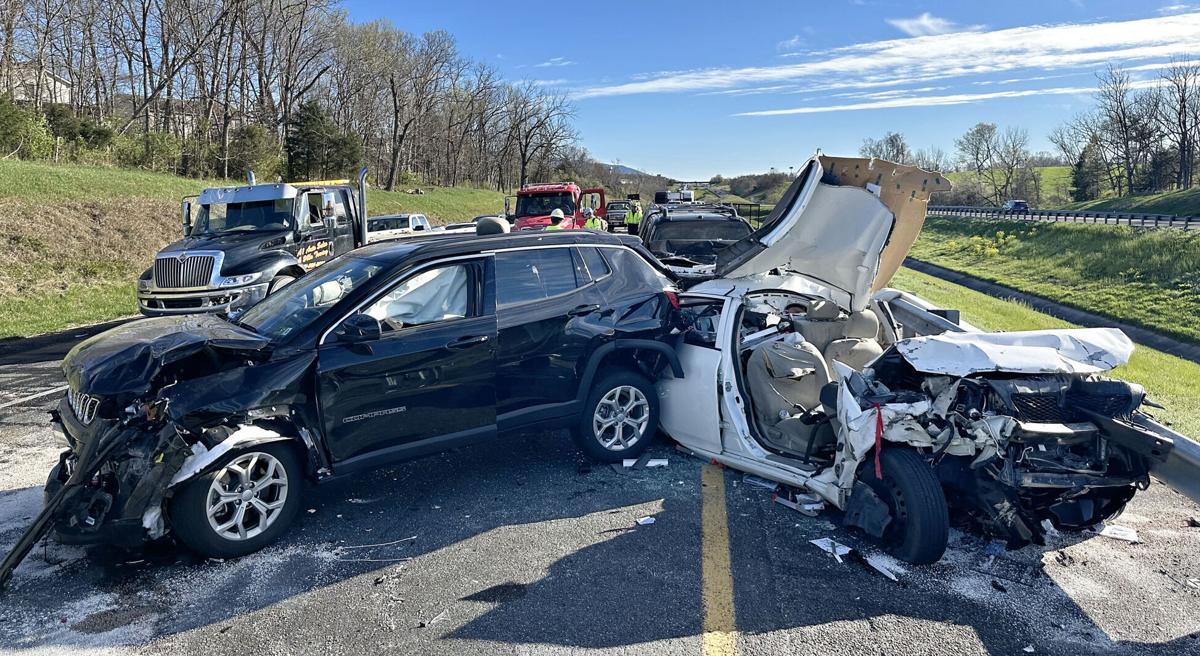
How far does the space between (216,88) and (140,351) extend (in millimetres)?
43860

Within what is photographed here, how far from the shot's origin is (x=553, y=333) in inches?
212

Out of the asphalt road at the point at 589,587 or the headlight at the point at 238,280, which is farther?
the headlight at the point at 238,280

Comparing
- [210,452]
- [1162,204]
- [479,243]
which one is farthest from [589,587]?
[1162,204]

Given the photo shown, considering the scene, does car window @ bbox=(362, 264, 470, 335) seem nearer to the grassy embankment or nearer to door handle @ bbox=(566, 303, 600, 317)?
door handle @ bbox=(566, 303, 600, 317)

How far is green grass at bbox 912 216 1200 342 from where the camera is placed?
2270 cm

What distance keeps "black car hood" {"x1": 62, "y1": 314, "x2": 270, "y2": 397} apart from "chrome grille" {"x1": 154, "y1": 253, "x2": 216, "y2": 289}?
678 centimetres

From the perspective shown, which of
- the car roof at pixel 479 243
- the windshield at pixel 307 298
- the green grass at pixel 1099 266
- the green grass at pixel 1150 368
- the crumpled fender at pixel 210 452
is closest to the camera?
the crumpled fender at pixel 210 452

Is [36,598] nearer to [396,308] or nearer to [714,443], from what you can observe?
[396,308]

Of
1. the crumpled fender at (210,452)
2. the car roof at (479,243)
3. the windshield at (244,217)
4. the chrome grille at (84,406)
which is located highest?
the windshield at (244,217)

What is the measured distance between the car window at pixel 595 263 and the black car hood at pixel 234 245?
24.6 feet

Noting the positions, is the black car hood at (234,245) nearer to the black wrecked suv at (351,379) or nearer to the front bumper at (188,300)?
the front bumper at (188,300)

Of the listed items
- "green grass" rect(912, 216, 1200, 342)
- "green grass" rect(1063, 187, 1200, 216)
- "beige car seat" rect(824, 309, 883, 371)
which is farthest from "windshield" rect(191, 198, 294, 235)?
"green grass" rect(1063, 187, 1200, 216)

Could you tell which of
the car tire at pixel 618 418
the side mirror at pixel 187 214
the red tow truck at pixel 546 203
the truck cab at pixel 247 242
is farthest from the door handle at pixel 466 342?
the red tow truck at pixel 546 203

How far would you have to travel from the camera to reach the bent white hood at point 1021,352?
4059 mm
